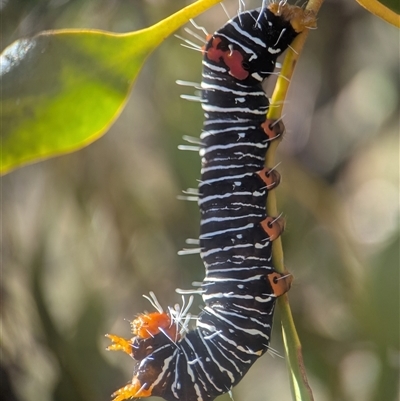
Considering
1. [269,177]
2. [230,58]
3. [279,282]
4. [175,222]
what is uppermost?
[230,58]

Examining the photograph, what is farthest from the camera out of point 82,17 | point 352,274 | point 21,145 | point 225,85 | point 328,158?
point 328,158

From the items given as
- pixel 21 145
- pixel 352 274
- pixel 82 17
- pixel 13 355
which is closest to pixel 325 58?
pixel 352 274

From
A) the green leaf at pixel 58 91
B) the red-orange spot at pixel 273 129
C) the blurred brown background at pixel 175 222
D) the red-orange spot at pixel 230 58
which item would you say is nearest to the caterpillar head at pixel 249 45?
the red-orange spot at pixel 230 58

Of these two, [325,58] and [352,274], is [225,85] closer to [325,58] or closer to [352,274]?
[352,274]

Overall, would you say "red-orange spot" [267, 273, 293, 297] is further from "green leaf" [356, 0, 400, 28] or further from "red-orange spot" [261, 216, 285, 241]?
"green leaf" [356, 0, 400, 28]

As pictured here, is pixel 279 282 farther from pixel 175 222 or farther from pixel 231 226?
pixel 175 222

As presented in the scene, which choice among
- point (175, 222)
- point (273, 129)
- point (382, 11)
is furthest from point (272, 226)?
point (175, 222)

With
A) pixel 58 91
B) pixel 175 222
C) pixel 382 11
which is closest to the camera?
pixel 382 11
